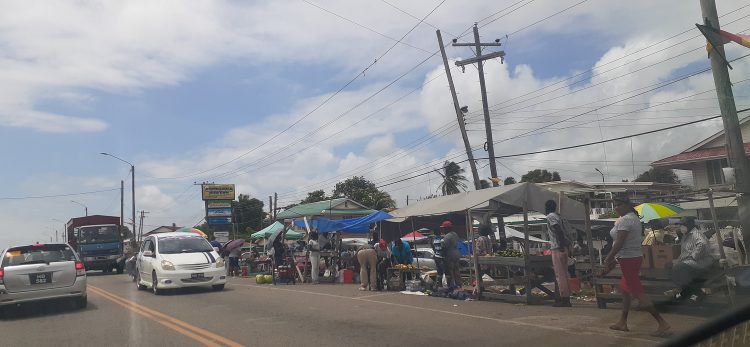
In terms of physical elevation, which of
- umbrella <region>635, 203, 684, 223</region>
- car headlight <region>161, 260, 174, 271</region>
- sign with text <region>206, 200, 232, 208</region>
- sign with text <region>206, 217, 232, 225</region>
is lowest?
car headlight <region>161, 260, 174, 271</region>

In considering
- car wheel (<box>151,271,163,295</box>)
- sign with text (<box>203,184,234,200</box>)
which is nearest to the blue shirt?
car wheel (<box>151,271,163,295</box>)

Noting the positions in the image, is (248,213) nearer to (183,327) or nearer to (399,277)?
(399,277)

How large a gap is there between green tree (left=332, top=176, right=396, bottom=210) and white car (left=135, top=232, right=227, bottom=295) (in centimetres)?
4117

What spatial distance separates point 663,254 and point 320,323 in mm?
5721

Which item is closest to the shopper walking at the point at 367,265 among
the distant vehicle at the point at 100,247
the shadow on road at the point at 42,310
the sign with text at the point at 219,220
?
the shadow on road at the point at 42,310

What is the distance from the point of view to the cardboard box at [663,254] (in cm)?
935

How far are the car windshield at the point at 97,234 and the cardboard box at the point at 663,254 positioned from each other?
3031 centimetres

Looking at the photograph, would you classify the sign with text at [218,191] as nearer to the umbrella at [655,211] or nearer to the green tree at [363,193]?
the green tree at [363,193]

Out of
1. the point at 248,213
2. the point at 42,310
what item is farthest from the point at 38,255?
the point at 248,213

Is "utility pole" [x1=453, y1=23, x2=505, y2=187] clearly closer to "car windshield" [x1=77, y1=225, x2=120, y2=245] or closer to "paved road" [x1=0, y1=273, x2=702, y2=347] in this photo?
"paved road" [x1=0, y1=273, x2=702, y2=347]

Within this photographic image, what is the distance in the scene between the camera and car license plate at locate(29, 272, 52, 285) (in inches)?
488

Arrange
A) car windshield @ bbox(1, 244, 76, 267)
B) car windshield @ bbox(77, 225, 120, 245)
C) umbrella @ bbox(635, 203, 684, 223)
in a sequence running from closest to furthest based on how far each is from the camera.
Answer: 1. car windshield @ bbox(1, 244, 76, 267)
2. umbrella @ bbox(635, 203, 684, 223)
3. car windshield @ bbox(77, 225, 120, 245)

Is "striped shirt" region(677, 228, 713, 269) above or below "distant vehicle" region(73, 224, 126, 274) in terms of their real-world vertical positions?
below

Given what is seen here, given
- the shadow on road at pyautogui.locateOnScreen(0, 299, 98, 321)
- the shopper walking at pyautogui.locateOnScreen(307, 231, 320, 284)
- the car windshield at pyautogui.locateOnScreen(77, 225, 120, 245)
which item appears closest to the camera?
the shadow on road at pyautogui.locateOnScreen(0, 299, 98, 321)
